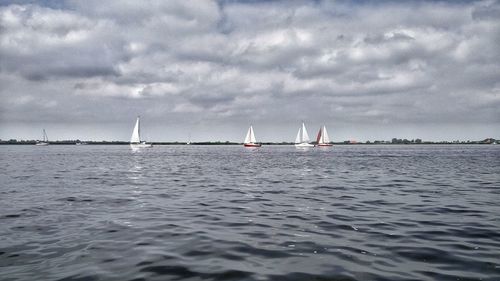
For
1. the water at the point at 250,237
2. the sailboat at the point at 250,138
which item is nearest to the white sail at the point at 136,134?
the sailboat at the point at 250,138

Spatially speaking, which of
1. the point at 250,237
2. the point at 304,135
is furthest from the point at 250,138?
the point at 250,237

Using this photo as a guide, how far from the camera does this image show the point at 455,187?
2650 cm

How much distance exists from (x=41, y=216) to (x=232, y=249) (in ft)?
31.8

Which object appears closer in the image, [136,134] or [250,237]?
[250,237]

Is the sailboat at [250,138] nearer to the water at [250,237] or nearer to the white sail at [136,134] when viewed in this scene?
the white sail at [136,134]

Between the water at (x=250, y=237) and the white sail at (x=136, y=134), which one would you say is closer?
the water at (x=250, y=237)

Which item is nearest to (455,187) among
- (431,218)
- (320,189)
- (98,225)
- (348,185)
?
(348,185)

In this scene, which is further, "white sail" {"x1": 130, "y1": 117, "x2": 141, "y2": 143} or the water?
"white sail" {"x1": 130, "y1": 117, "x2": 141, "y2": 143}

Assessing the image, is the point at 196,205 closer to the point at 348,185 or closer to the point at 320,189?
the point at 320,189

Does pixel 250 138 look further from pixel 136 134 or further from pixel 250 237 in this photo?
pixel 250 237

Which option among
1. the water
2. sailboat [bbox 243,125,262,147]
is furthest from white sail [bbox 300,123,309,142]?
the water

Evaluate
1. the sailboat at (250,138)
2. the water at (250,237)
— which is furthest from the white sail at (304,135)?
the water at (250,237)

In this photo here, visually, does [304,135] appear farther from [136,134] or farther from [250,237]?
[250,237]

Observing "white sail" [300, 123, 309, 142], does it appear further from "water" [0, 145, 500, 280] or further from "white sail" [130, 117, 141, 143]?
"water" [0, 145, 500, 280]
